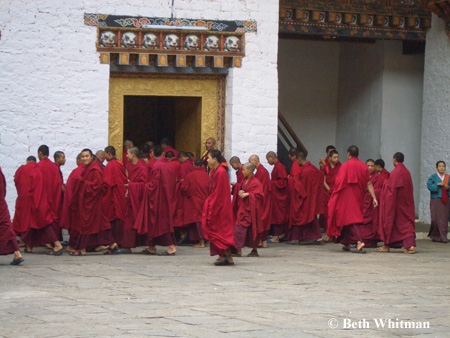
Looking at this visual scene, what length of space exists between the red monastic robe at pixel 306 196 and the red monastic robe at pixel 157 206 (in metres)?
2.73

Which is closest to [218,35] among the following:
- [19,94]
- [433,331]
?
[19,94]

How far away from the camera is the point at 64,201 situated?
35.4 ft

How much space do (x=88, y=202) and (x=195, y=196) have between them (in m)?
2.15

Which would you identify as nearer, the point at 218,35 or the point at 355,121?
the point at 218,35

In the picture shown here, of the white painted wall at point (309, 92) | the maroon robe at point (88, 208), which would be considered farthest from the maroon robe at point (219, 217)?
the white painted wall at point (309, 92)

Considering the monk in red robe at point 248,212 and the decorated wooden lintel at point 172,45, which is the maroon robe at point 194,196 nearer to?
the monk in red robe at point 248,212

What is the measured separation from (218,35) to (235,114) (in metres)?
1.34

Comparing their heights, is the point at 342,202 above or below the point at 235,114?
below

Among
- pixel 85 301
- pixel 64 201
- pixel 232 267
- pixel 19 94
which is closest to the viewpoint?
pixel 85 301

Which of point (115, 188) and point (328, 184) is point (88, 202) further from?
point (328, 184)

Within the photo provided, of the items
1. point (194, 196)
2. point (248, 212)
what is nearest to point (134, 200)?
point (194, 196)

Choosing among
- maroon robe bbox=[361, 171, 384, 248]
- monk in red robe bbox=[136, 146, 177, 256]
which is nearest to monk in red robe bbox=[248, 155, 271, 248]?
maroon robe bbox=[361, 171, 384, 248]

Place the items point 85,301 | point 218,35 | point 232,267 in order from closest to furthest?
point 85,301, point 232,267, point 218,35

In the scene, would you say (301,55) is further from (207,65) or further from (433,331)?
(433,331)
